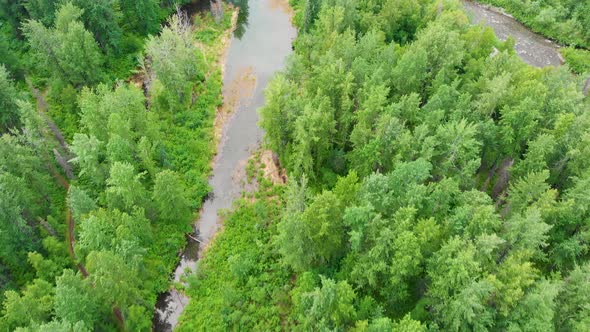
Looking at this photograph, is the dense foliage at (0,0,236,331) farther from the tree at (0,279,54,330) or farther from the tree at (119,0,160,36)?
the tree at (119,0,160,36)

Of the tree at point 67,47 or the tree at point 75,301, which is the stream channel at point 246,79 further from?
the tree at point 67,47

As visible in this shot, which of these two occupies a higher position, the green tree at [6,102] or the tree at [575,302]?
the tree at [575,302]

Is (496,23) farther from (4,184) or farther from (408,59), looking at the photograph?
(4,184)

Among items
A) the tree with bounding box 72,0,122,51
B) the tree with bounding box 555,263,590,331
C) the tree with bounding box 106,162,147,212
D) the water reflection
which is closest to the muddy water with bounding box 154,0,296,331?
the water reflection

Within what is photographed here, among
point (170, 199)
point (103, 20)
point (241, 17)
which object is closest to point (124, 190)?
point (170, 199)

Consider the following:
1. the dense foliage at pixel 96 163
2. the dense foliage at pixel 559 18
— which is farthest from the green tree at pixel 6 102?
the dense foliage at pixel 559 18
